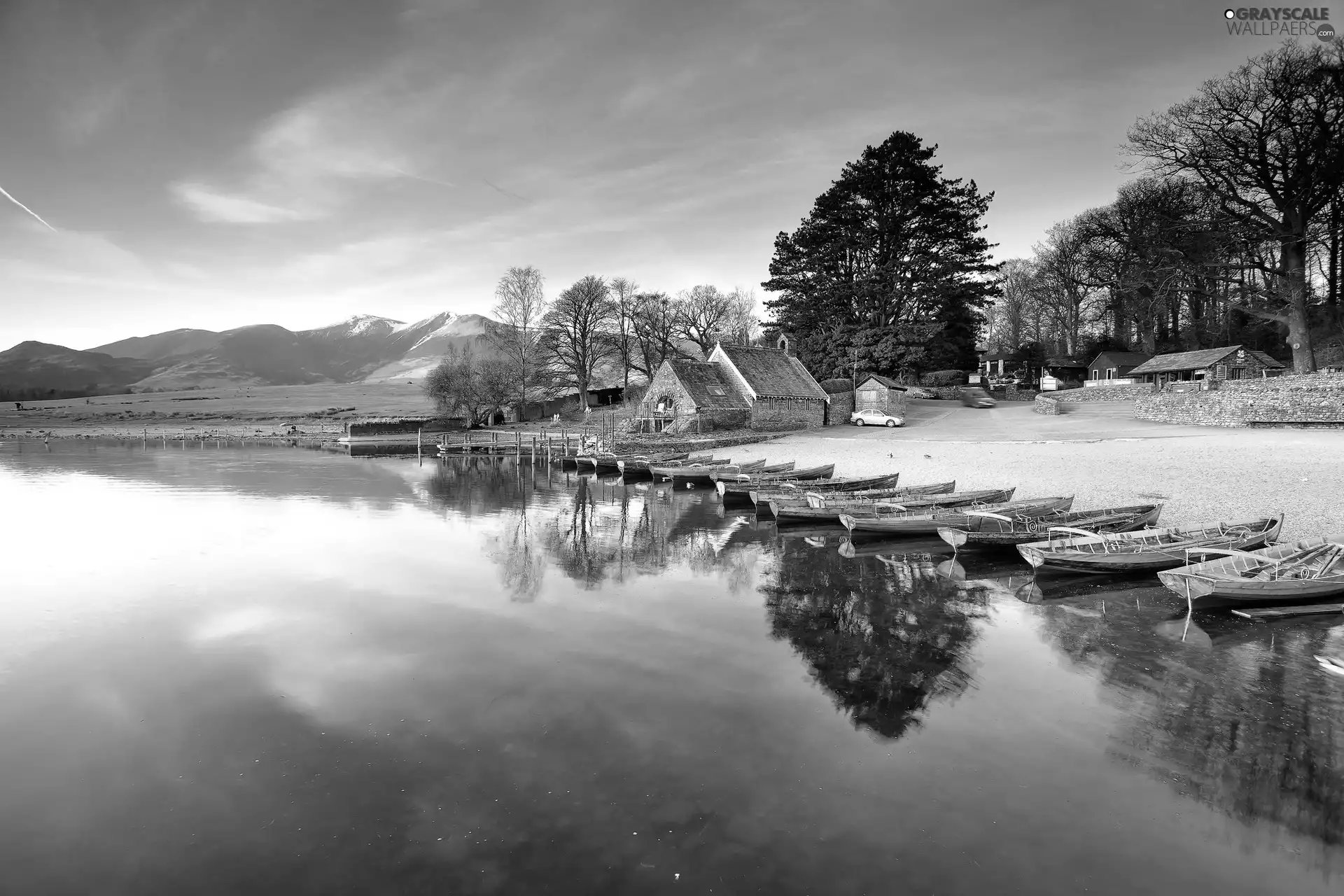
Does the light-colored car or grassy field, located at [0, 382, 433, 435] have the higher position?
grassy field, located at [0, 382, 433, 435]

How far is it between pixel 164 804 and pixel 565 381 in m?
55.9

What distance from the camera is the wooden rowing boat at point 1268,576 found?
10.3 meters

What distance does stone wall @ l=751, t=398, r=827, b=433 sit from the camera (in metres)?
43.6

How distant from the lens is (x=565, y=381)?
60.8m

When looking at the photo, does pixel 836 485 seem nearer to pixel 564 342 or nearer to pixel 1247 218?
pixel 1247 218

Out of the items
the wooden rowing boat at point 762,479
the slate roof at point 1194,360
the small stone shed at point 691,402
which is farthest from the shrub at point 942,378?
the wooden rowing boat at point 762,479

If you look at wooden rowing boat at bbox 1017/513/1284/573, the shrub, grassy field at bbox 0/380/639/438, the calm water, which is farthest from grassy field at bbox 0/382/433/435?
wooden rowing boat at bbox 1017/513/1284/573

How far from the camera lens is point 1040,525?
1491 cm

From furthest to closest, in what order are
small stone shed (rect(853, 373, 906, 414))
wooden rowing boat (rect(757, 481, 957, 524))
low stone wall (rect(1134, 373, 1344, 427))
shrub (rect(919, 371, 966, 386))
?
1. shrub (rect(919, 371, 966, 386))
2. small stone shed (rect(853, 373, 906, 414))
3. low stone wall (rect(1134, 373, 1344, 427))
4. wooden rowing boat (rect(757, 481, 957, 524))

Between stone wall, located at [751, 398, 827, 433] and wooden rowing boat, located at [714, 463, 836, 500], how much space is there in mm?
17289

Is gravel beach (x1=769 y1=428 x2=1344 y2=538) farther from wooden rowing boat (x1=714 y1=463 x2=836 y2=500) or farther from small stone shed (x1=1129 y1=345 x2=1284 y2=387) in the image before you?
small stone shed (x1=1129 y1=345 x2=1284 y2=387)

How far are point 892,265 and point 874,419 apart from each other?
17344mm

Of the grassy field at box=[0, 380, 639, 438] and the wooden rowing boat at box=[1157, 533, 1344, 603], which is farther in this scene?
the grassy field at box=[0, 380, 639, 438]

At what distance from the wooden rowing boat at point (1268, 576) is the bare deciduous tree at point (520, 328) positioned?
179 feet
